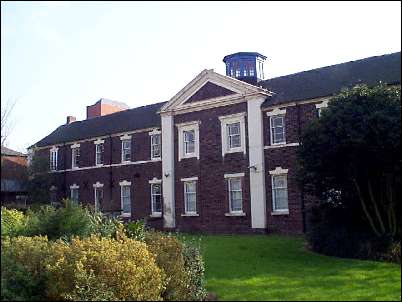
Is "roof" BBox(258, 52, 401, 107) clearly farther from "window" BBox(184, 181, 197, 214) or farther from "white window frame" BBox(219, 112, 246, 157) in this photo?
"window" BBox(184, 181, 197, 214)

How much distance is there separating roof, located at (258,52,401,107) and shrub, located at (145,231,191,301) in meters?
16.6

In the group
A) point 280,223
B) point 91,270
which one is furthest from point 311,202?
point 91,270

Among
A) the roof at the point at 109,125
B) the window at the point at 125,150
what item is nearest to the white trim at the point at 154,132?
the roof at the point at 109,125

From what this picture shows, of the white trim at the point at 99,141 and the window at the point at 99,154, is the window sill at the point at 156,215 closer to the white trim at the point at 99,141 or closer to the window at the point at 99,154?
the window at the point at 99,154

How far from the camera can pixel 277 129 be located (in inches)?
1113

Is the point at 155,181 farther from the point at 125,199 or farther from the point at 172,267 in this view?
the point at 172,267

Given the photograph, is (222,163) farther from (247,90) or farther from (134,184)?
(134,184)

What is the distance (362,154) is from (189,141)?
15987mm

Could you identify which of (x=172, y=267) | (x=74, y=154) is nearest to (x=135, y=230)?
(x=172, y=267)

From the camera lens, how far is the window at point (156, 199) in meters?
33.9

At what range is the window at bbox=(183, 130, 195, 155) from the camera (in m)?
32.1

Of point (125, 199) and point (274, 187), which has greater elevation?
point (274, 187)

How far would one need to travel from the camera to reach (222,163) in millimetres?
30062

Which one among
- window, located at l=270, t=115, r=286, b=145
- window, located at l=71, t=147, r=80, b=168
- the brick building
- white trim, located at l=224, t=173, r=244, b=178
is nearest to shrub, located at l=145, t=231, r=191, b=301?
the brick building
